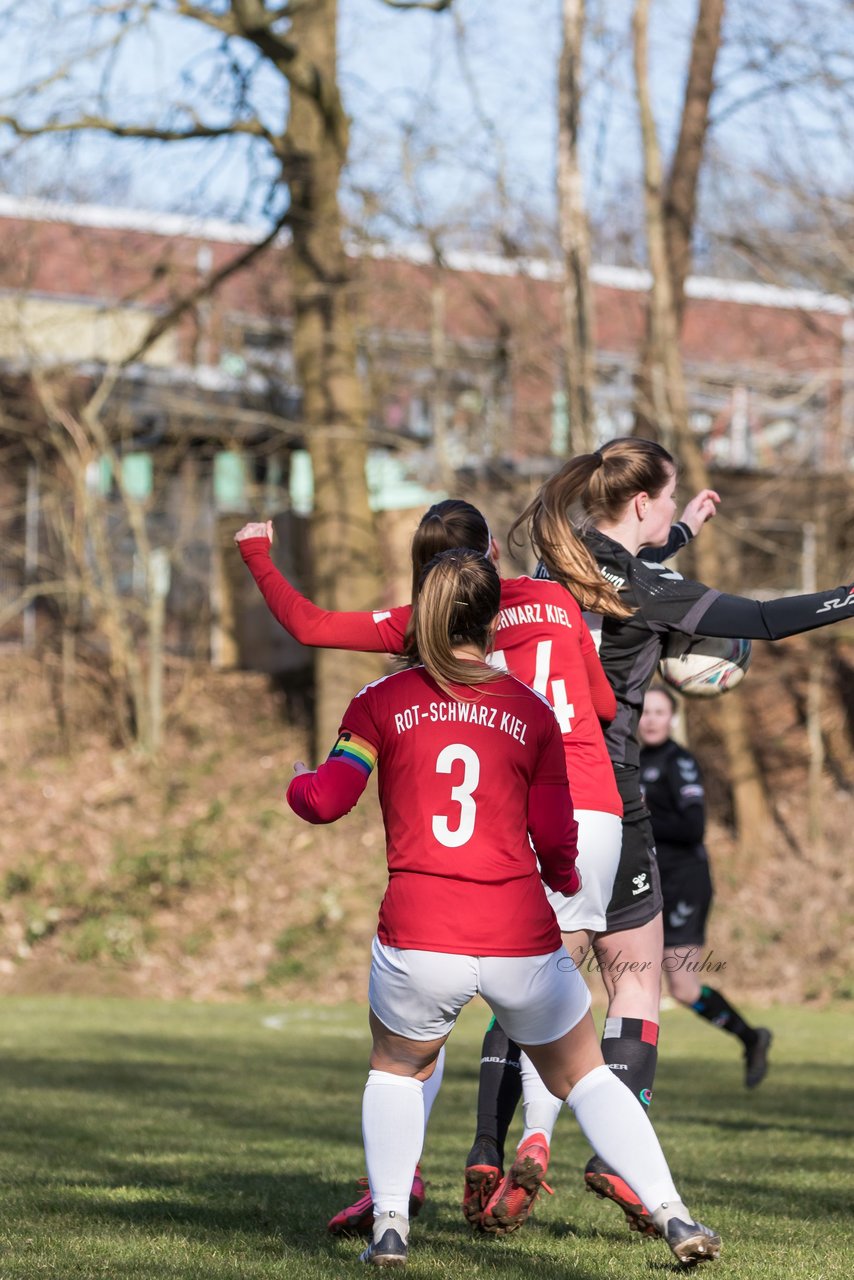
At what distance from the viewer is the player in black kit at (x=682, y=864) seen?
959cm

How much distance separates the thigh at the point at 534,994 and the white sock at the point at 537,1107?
739mm

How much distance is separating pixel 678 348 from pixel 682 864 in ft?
40.0

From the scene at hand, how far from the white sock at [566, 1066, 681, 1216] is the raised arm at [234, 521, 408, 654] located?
1.27m

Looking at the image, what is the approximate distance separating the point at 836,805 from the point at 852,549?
385 centimetres

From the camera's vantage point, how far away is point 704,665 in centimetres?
541

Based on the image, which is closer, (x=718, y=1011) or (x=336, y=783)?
(x=336, y=783)

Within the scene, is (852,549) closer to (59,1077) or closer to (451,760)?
(59,1077)

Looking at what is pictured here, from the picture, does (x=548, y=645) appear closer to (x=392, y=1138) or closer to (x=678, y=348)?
(x=392, y=1138)

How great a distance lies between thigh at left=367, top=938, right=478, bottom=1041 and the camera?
4.08 m

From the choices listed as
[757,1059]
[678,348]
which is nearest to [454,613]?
[757,1059]

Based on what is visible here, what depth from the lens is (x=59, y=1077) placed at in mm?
9719

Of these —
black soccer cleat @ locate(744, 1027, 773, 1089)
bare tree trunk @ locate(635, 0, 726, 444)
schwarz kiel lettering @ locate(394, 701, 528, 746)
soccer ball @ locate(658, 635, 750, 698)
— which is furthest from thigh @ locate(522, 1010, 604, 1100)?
bare tree trunk @ locate(635, 0, 726, 444)

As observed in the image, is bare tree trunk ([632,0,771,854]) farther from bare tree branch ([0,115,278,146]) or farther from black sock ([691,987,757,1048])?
black sock ([691,987,757,1048])

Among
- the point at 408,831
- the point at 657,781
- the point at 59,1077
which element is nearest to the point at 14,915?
the point at 59,1077
